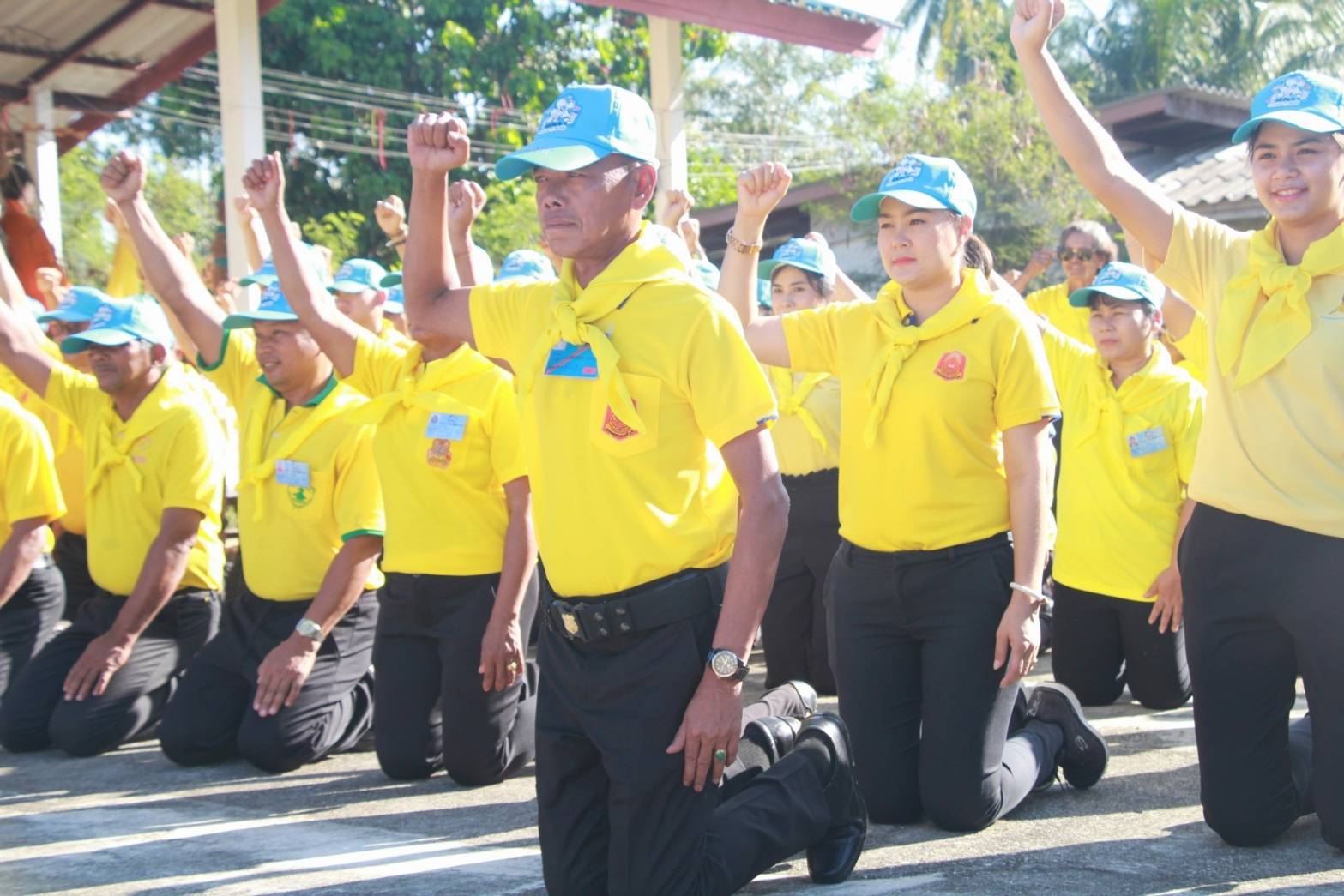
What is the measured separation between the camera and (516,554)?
18.2 feet

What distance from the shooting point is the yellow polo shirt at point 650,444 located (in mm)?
3635

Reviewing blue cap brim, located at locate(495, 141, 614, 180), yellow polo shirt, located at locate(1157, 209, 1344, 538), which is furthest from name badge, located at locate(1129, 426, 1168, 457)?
blue cap brim, located at locate(495, 141, 614, 180)

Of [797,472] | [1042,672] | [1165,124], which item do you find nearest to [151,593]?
[797,472]

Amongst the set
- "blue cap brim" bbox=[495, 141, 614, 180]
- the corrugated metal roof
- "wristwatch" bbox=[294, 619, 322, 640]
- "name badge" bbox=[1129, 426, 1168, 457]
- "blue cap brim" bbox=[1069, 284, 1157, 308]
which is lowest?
"wristwatch" bbox=[294, 619, 322, 640]

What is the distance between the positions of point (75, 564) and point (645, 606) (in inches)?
196

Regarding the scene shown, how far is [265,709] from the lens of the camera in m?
5.97

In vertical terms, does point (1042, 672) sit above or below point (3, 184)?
below

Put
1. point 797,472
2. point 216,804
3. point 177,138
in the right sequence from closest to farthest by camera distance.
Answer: point 216,804
point 797,472
point 177,138

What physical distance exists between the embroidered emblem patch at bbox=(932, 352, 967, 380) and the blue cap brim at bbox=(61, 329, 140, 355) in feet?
12.4

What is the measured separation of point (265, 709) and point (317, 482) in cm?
94

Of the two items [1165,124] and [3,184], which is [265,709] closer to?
[3,184]

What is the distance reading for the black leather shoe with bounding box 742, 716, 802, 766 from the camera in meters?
4.67

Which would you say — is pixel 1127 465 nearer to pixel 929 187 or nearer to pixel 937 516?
pixel 937 516

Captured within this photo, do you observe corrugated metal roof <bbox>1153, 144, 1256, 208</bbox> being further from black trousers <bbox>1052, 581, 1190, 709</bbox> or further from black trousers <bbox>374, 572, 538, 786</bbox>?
black trousers <bbox>374, 572, 538, 786</bbox>
